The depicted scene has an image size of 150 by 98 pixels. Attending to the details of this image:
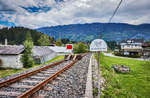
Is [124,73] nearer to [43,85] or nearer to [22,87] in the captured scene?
[43,85]

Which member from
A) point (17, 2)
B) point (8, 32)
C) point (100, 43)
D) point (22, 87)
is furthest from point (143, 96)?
point (8, 32)

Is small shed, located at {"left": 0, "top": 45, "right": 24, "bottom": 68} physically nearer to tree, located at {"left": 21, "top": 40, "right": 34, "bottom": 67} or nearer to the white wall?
the white wall

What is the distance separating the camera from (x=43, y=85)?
13.1ft

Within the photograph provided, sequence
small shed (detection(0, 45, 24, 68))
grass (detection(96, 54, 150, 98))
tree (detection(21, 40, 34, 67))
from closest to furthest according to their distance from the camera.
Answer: grass (detection(96, 54, 150, 98)) → tree (detection(21, 40, 34, 67)) → small shed (detection(0, 45, 24, 68))

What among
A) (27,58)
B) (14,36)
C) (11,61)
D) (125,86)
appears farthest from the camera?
(14,36)

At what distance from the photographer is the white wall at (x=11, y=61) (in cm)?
1733

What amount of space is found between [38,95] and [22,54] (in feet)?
58.7

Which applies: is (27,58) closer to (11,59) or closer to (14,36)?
(11,59)

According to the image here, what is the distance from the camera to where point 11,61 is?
17594 mm

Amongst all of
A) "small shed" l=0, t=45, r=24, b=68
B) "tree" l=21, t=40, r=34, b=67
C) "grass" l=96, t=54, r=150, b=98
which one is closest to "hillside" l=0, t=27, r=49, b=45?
"small shed" l=0, t=45, r=24, b=68

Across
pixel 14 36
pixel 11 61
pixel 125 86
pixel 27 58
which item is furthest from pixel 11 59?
pixel 14 36

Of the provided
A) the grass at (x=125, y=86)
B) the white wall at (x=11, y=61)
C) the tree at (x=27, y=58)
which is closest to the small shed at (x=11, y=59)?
the white wall at (x=11, y=61)

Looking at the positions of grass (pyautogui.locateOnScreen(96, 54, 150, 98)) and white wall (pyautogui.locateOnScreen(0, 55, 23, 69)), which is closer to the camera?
grass (pyautogui.locateOnScreen(96, 54, 150, 98))

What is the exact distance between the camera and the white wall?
17.3 metres
